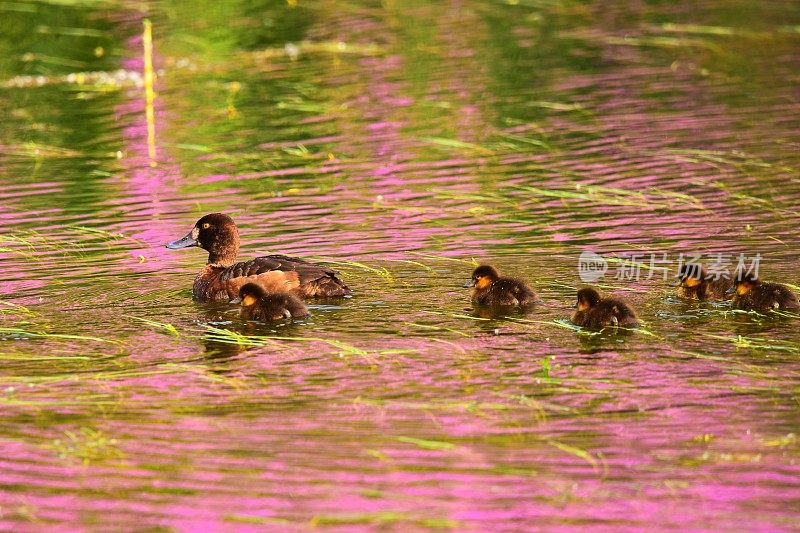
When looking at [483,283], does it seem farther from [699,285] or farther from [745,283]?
[745,283]

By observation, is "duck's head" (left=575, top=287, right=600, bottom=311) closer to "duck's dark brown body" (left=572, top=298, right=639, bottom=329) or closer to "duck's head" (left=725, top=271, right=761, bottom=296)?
"duck's dark brown body" (left=572, top=298, right=639, bottom=329)

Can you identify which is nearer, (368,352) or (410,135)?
(368,352)

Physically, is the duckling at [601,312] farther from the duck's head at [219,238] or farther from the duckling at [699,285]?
the duck's head at [219,238]

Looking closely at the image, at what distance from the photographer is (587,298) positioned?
28.6 ft

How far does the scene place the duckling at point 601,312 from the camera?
8547 mm

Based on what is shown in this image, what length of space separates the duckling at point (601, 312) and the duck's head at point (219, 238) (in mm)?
2969

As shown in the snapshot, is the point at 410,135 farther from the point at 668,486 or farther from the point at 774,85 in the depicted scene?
the point at 668,486

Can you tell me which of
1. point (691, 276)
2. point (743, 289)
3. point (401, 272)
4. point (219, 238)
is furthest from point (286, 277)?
point (743, 289)

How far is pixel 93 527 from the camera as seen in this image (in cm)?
604

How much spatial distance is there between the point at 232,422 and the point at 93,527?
1.21 meters

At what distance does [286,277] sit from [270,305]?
21.4 inches

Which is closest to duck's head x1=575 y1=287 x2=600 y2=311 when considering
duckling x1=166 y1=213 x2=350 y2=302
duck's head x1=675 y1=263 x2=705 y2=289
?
duck's head x1=675 y1=263 x2=705 y2=289

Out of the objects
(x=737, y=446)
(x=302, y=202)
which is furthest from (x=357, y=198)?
(x=737, y=446)

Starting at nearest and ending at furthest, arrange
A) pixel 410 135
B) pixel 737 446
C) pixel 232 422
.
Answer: pixel 737 446, pixel 232 422, pixel 410 135
